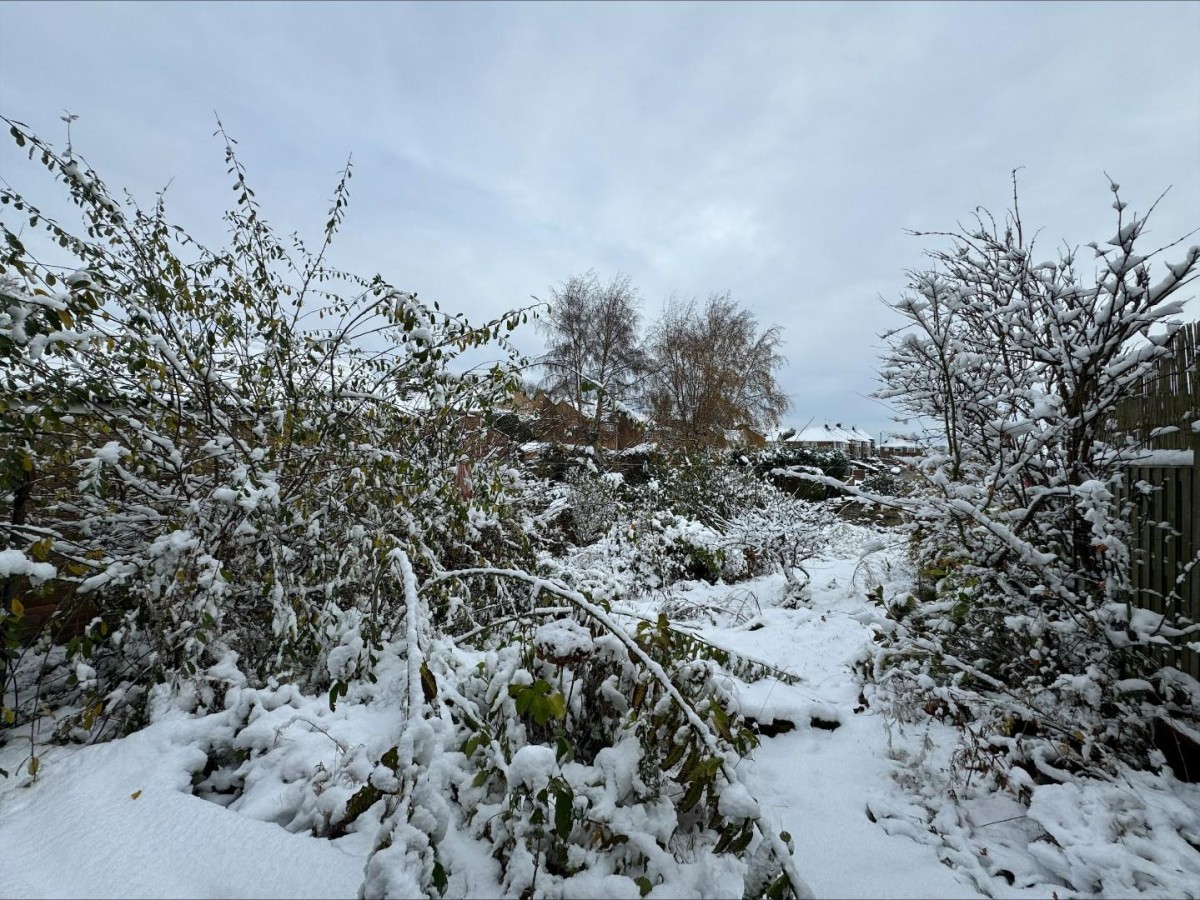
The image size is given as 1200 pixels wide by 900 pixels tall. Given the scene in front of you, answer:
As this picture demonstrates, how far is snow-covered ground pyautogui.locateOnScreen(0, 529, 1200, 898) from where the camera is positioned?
4.72 ft

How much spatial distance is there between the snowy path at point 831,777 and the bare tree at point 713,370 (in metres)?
13.7

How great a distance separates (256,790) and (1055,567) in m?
3.53

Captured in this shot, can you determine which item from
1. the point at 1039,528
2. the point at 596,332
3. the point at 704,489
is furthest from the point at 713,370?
the point at 1039,528

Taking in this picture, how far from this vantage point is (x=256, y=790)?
71.2 inches

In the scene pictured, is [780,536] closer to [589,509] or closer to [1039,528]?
[589,509]

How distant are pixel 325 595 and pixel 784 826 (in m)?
2.35

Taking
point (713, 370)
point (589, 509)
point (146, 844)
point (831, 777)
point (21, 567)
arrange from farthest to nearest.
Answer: point (713, 370), point (589, 509), point (831, 777), point (21, 567), point (146, 844)

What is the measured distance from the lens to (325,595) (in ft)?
9.09

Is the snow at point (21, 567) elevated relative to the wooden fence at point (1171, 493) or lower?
lower

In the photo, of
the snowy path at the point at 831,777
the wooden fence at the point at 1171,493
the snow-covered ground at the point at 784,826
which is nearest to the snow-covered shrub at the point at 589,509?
the snowy path at the point at 831,777

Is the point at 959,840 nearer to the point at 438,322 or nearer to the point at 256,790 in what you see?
the point at 256,790

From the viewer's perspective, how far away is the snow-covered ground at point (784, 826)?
1.44m

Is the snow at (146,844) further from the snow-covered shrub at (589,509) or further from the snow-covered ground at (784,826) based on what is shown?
the snow-covered shrub at (589,509)

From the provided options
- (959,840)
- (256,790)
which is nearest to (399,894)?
(256,790)
